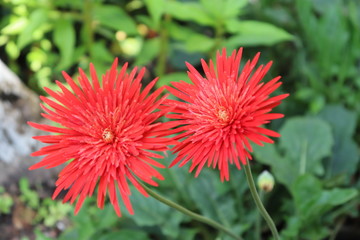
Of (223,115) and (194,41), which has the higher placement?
(194,41)

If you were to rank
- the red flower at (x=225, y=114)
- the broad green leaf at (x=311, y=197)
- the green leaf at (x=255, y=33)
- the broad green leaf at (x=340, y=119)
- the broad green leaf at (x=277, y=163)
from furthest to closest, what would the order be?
the broad green leaf at (x=340, y=119) < the green leaf at (x=255, y=33) < the broad green leaf at (x=277, y=163) < the broad green leaf at (x=311, y=197) < the red flower at (x=225, y=114)

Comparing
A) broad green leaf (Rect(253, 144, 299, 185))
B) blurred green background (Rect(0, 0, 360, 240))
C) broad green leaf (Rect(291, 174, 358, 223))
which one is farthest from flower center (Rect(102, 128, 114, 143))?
broad green leaf (Rect(253, 144, 299, 185))

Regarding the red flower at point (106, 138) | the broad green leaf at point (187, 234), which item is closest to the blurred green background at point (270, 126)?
the broad green leaf at point (187, 234)

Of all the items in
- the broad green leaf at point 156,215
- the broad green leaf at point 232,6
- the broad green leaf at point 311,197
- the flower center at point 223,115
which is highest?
the broad green leaf at point 232,6

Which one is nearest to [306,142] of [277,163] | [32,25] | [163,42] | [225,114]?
[277,163]

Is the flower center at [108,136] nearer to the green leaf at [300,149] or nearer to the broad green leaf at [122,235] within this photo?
the broad green leaf at [122,235]

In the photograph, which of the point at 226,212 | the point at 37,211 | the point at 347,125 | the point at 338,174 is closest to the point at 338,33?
the point at 347,125

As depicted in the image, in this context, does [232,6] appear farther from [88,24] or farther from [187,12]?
[88,24]

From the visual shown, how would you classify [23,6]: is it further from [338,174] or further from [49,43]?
[338,174]

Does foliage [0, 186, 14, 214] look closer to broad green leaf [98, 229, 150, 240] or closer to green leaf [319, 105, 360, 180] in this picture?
broad green leaf [98, 229, 150, 240]
